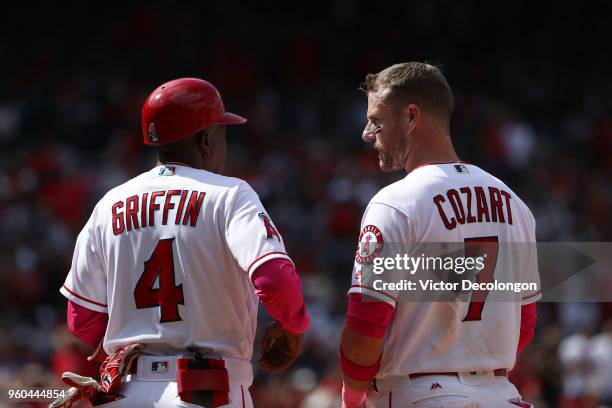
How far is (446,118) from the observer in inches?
172

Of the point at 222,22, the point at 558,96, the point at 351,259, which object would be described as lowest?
the point at 351,259

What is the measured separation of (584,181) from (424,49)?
4173 mm

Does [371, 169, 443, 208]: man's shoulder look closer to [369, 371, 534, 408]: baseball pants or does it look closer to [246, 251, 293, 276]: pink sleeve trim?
[246, 251, 293, 276]: pink sleeve trim

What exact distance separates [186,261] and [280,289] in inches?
16.0

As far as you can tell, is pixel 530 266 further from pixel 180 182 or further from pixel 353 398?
pixel 180 182

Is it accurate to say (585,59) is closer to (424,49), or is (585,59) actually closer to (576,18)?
(576,18)

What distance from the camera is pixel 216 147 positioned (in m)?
4.46

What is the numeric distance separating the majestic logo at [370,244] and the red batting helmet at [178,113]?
2.61ft

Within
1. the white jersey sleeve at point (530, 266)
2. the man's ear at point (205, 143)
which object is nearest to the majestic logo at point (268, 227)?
the man's ear at point (205, 143)

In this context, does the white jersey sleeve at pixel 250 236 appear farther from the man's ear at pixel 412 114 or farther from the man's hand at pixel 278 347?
the man's ear at pixel 412 114

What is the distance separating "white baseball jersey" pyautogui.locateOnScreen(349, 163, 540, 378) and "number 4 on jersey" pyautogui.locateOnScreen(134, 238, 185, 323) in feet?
2.23

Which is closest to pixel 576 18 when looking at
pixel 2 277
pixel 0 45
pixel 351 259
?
pixel 351 259

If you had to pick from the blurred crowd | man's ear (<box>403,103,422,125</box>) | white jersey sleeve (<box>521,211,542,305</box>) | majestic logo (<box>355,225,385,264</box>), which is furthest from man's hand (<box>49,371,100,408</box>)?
the blurred crowd

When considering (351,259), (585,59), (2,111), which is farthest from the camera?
(585,59)
